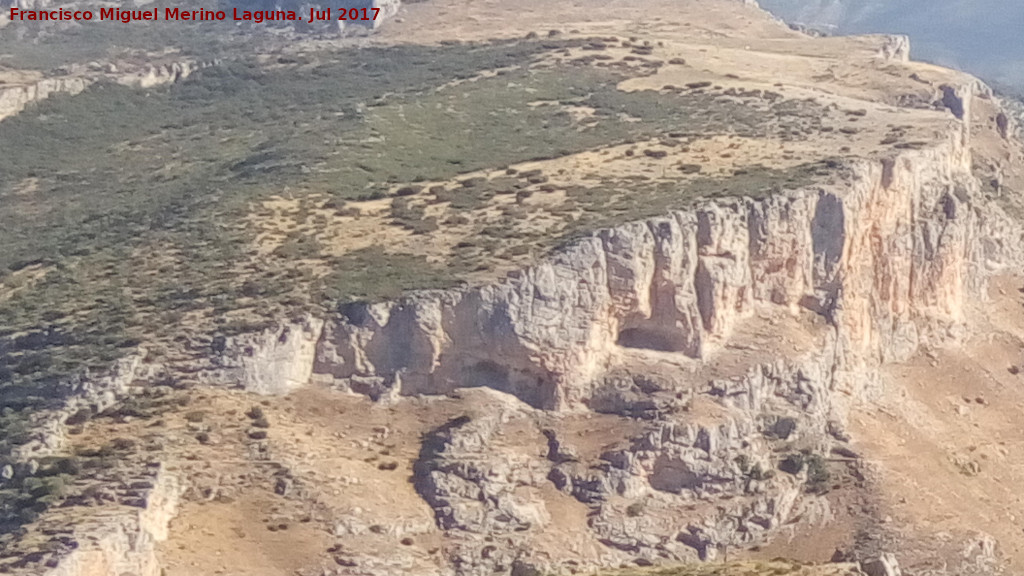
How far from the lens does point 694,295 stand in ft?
218

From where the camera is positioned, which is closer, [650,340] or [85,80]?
[650,340]

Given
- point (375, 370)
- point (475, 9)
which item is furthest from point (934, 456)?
point (475, 9)

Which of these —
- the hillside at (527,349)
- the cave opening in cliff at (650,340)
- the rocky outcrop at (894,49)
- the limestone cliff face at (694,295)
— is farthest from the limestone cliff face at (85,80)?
the cave opening in cliff at (650,340)

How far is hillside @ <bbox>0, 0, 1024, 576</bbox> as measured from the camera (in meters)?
58.0

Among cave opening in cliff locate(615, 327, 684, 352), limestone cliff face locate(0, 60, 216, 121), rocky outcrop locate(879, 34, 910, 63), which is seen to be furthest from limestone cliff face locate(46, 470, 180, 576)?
rocky outcrop locate(879, 34, 910, 63)

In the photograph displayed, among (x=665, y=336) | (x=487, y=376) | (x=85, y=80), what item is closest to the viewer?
(x=487, y=376)

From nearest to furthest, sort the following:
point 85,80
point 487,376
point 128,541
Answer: point 128,541
point 487,376
point 85,80

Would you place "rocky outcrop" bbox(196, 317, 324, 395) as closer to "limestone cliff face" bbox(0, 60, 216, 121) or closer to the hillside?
the hillside

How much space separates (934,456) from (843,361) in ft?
13.9

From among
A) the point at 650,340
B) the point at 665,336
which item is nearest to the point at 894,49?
the point at 665,336

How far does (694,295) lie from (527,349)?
252 inches

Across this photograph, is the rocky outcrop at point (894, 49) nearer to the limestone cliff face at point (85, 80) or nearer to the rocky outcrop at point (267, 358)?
the limestone cliff face at point (85, 80)

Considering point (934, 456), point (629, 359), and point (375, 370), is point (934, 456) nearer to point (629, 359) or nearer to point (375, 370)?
point (629, 359)

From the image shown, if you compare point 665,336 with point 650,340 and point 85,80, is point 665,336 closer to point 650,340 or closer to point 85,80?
point 650,340
